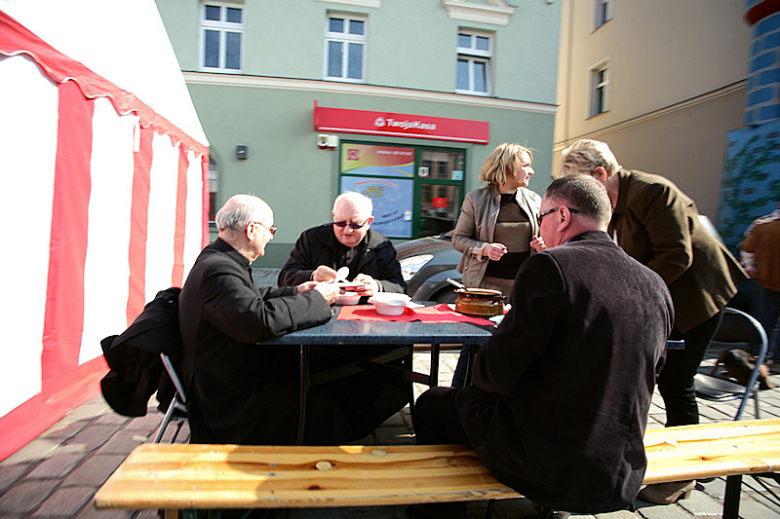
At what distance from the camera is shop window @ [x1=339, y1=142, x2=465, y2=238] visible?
1078 centimetres

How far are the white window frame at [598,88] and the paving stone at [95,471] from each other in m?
15.9

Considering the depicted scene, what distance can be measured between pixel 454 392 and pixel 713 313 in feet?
4.51

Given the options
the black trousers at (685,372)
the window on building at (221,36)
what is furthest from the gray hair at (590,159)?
the window on building at (221,36)

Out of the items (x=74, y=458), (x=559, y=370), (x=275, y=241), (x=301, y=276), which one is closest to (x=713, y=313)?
(x=559, y=370)

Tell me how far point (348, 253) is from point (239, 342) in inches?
50.3

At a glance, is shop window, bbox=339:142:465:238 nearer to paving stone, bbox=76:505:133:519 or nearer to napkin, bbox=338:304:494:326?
napkin, bbox=338:304:494:326

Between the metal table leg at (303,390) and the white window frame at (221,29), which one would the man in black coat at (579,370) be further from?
the white window frame at (221,29)

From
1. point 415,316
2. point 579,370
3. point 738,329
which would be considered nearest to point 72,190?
point 415,316

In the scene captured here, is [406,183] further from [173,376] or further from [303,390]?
[173,376]

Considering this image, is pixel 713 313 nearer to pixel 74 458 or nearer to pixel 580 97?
pixel 74 458

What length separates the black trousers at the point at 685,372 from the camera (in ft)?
7.36

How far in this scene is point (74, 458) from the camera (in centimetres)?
252

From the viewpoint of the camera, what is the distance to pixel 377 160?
35.7ft

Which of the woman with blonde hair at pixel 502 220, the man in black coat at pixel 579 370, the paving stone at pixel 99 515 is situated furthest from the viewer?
the woman with blonde hair at pixel 502 220
